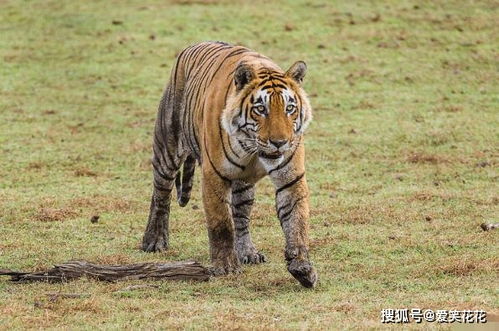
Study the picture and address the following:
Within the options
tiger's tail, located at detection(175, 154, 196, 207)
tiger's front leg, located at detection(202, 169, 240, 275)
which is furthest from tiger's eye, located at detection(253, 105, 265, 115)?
tiger's tail, located at detection(175, 154, 196, 207)

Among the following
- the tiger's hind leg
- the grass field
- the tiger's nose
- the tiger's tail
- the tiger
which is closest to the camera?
the grass field

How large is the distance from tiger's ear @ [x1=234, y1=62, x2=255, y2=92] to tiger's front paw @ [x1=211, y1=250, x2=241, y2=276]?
124 cm

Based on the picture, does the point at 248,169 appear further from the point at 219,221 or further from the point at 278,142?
the point at 278,142

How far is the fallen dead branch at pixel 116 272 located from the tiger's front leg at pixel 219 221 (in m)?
0.22

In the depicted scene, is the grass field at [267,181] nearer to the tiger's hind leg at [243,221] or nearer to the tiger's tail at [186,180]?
the tiger's hind leg at [243,221]

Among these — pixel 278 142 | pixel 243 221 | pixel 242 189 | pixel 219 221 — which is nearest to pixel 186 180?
pixel 242 189

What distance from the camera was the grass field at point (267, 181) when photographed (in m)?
6.68

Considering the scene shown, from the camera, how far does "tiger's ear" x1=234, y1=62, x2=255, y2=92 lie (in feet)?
23.5

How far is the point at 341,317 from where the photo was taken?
6109 millimetres

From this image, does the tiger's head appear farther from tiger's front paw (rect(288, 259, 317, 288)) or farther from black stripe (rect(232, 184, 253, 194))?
black stripe (rect(232, 184, 253, 194))

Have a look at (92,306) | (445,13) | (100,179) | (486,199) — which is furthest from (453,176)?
(445,13)

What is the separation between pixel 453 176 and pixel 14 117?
6.63 m

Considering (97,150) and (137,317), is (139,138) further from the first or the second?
(137,317)

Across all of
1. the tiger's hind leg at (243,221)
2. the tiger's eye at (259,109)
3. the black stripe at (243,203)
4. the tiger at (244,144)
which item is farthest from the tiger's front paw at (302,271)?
the black stripe at (243,203)
